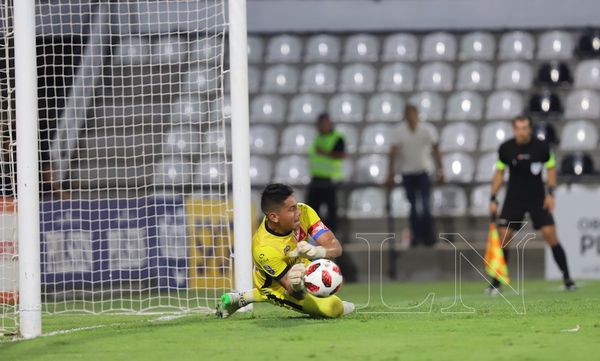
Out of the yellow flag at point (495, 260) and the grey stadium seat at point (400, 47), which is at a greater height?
the grey stadium seat at point (400, 47)

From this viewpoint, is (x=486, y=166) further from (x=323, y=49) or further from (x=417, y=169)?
(x=323, y=49)

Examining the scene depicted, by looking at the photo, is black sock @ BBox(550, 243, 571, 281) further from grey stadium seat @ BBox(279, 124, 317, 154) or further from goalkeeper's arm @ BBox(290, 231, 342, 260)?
grey stadium seat @ BBox(279, 124, 317, 154)

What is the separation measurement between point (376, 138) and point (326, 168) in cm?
176

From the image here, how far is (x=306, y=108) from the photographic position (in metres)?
18.4

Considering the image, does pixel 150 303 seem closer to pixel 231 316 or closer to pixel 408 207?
pixel 231 316

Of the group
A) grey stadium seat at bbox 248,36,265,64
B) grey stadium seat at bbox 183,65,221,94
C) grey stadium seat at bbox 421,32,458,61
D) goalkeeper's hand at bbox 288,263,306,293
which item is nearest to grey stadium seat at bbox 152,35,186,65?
grey stadium seat at bbox 183,65,221,94

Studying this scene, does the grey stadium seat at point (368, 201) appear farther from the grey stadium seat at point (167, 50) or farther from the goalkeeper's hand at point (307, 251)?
the goalkeeper's hand at point (307, 251)

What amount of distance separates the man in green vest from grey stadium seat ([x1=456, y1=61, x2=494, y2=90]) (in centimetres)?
289

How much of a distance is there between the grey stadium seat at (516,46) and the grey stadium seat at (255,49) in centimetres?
365

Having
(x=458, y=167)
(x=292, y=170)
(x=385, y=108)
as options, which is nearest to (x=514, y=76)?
(x=385, y=108)

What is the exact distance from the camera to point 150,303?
1159 centimetres

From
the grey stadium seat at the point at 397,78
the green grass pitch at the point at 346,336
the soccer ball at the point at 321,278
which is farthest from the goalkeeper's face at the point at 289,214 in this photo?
the grey stadium seat at the point at 397,78

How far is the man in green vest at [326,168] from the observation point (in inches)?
625

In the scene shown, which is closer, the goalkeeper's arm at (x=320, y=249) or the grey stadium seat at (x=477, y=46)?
the goalkeeper's arm at (x=320, y=249)
